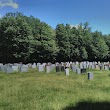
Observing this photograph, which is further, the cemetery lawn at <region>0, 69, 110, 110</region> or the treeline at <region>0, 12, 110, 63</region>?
the treeline at <region>0, 12, 110, 63</region>

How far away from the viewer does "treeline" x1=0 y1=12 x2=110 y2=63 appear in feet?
205

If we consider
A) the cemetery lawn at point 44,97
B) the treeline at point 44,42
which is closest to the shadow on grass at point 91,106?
the cemetery lawn at point 44,97

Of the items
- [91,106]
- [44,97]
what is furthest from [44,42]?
[91,106]

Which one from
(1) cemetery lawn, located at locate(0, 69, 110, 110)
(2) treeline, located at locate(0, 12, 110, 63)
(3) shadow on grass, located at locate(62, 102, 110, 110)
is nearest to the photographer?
(3) shadow on grass, located at locate(62, 102, 110, 110)

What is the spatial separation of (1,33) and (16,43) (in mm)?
5148

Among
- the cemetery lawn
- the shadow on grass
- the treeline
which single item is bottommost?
the shadow on grass

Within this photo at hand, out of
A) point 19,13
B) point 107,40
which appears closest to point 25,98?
point 19,13

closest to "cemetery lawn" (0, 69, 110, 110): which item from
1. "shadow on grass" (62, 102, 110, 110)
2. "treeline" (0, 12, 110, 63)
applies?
"shadow on grass" (62, 102, 110, 110)

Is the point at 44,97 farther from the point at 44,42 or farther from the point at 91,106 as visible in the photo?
the point at 44,42

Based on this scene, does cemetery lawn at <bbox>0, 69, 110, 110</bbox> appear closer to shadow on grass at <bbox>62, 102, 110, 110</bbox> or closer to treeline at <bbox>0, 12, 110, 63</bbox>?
shadow on grass at <bbox>62, 102, 110, 110</bbox>

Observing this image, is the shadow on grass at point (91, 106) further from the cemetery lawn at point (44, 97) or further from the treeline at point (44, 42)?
the treeline at point (44, 42)

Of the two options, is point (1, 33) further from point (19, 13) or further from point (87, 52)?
point (87, 52)

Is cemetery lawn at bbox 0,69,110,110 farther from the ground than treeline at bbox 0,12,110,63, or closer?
closer

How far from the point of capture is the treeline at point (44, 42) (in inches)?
2457
